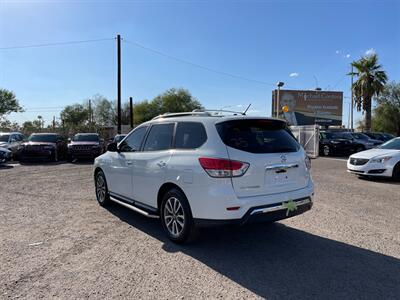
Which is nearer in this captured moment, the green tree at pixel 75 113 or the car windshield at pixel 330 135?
the car windshield at pixel 330 135

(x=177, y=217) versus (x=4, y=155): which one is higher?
(x=4, y=155)

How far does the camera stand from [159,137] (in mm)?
5613

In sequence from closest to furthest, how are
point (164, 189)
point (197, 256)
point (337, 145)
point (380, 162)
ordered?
point (197, 256), point (164, 189), point (380, 162), point (337, 145)

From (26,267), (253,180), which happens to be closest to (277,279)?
(253,180)

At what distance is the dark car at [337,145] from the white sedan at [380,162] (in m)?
10.6

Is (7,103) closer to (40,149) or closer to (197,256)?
(40,149)

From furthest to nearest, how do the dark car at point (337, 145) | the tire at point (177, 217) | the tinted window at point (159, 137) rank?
the dark car at point (337, 145)
the tinted window at point (159, 137)
the tire at point (177, 217)

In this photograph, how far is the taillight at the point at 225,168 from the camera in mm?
4312

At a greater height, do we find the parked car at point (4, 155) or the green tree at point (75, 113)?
the green tree at point (75, 113)

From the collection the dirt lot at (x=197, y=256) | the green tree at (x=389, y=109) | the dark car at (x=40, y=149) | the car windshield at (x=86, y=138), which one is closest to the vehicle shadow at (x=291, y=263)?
the dirt lot at (x=197, y=256)

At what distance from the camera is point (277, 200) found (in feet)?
15.1

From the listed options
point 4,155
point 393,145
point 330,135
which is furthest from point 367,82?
point 4,155

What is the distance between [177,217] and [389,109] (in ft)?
166

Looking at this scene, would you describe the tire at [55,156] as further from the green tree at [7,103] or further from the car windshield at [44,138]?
the green tree at [7,103]
